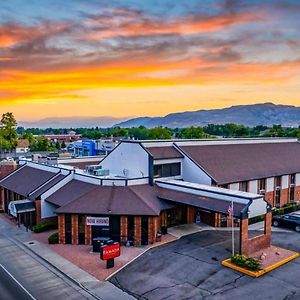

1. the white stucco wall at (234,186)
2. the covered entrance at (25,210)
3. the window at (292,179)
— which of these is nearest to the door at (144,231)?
the covered entrance at (25,210)

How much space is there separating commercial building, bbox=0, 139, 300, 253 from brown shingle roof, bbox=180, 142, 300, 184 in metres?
0.14

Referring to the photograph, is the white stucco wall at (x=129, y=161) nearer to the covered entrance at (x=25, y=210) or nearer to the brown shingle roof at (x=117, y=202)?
the brown shingle roof at (x=117, y=202)

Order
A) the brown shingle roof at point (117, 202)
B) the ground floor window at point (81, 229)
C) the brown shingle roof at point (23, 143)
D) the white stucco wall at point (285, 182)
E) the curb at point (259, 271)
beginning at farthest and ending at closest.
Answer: the brown shingle roof at point (23, 143), the white stucco wall at point (285, 182), the ground floor window at point (81, 229), the brown shingle roof at point (117, 202), the curb at point (259, 271)

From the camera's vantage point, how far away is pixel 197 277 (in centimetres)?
2523

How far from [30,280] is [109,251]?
581cm

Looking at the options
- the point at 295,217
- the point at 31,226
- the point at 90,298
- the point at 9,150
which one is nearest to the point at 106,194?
the point at 31,226

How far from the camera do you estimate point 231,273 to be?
25.7 metres

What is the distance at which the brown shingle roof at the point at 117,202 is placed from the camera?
107 ft

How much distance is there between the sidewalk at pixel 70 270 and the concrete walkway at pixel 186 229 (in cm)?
1121

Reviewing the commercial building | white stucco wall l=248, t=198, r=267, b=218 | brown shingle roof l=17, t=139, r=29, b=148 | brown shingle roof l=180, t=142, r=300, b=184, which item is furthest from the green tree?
white stucco wall l=248, t=198, r=267, b=218

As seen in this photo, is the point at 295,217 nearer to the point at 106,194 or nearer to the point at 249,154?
the point at 249,154

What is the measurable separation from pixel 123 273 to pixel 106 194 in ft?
33.2

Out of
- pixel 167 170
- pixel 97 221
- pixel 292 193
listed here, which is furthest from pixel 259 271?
pixel 292 193

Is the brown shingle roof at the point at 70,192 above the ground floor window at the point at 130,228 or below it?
above
